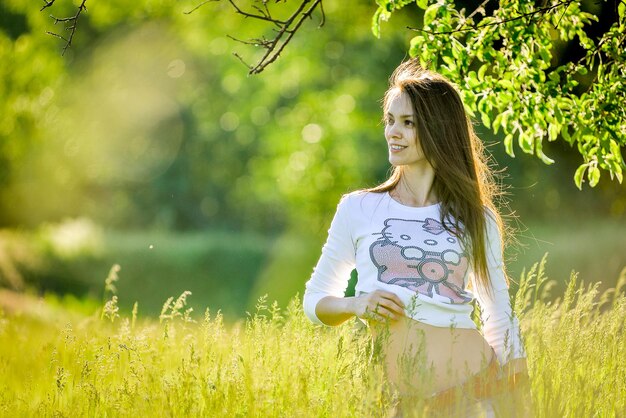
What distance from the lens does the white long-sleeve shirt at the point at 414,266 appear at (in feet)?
10.8

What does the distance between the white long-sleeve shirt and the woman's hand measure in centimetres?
6

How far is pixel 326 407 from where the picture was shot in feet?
10.8

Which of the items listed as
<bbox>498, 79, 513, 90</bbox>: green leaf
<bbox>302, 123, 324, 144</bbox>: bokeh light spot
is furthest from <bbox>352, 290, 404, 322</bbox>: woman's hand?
<bbox>302, 123, 324, 144</bbox>: bokeh light spot

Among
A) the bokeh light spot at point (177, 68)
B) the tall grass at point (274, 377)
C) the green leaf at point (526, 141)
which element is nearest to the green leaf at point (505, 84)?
the green leaf at point (526, 141)

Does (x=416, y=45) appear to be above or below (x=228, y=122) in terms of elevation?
below

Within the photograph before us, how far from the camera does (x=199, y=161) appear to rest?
25.3m

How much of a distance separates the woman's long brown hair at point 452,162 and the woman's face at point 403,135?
0.02m

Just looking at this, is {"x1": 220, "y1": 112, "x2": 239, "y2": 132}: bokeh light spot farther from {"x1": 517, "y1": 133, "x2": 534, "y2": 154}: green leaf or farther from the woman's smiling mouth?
the woman's smiling mouth

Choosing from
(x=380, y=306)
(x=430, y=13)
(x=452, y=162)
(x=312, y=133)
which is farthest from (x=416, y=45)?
(x=312, y=133)

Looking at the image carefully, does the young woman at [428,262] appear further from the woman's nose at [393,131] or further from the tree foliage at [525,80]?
the tree foliage at [525,80]

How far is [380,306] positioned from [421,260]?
0.28 metres

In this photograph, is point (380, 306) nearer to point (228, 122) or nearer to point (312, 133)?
point (312, 133)

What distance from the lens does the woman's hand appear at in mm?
3164

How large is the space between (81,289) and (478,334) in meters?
14.0
